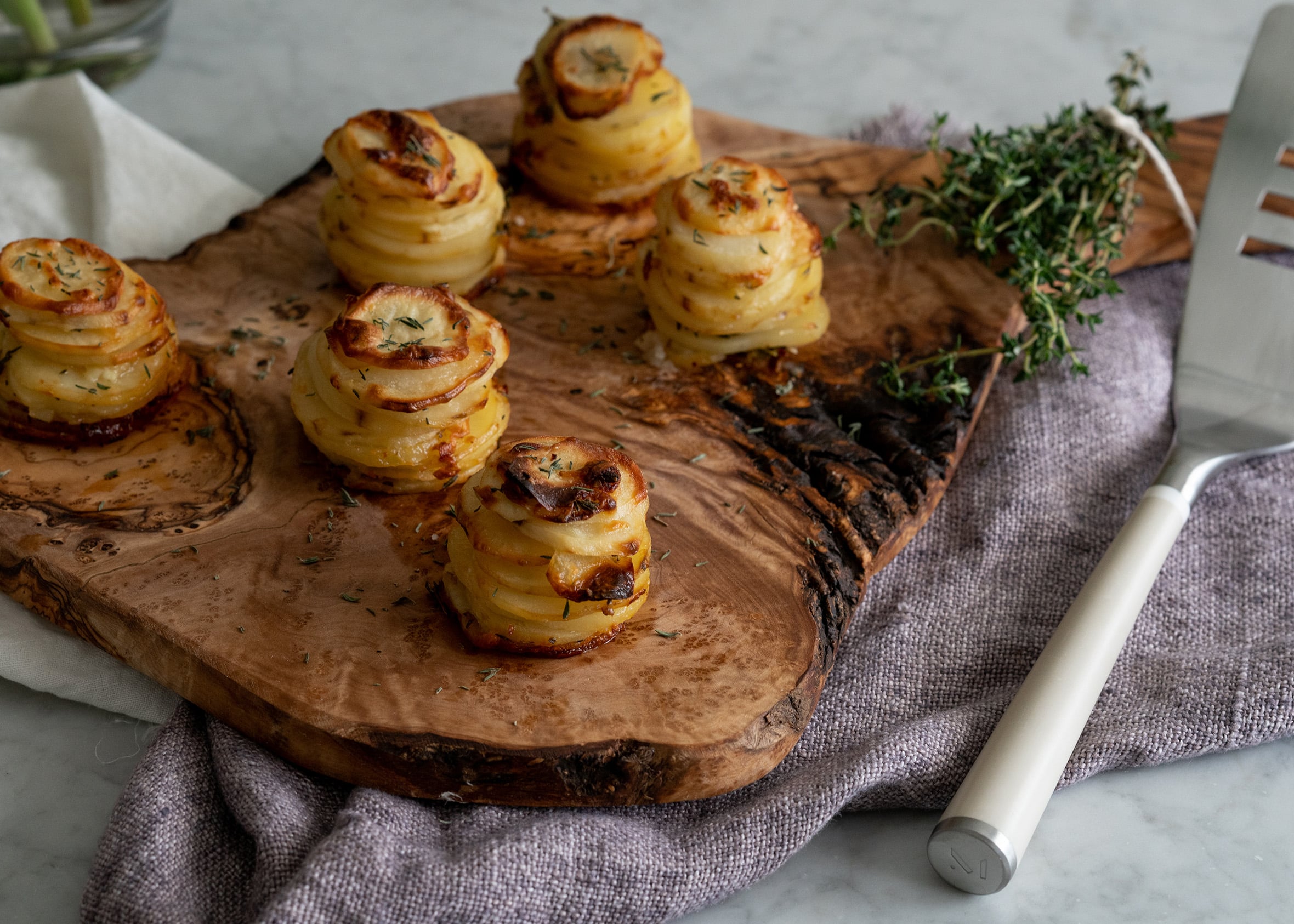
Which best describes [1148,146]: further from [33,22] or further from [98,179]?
[33,22]

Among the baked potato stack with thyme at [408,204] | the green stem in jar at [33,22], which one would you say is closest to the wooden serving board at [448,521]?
the baked potato stack with thyme at [408,204]

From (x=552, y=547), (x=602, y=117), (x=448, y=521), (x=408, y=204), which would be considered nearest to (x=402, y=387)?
(x=448, y=521)

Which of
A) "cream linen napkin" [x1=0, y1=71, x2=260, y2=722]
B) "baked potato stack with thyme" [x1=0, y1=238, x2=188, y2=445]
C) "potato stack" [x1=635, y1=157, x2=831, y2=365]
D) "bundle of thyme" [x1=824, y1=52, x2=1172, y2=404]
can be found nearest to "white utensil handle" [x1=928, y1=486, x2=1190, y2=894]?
"bundle of thyme" [x1=824, y1=52, x2=1172, y2=404]

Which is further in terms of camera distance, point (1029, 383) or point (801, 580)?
point (1029, 383)

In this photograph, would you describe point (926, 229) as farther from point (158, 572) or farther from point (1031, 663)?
point (158, 572)

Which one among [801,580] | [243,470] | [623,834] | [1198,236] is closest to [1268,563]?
[1198,236]
